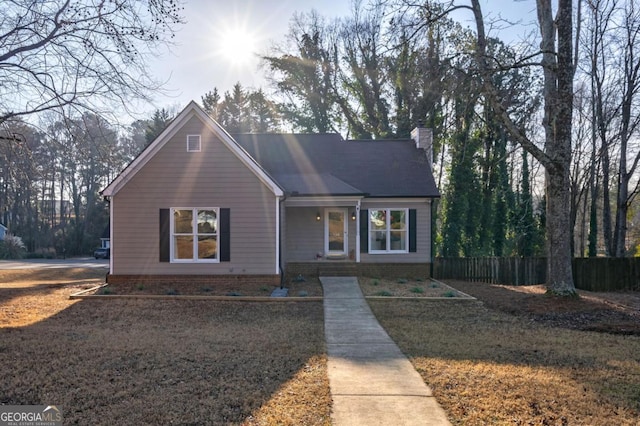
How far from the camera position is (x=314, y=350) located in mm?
6441

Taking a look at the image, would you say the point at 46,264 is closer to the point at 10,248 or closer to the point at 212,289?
the point at 10,248

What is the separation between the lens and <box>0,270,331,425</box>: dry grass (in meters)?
4.21

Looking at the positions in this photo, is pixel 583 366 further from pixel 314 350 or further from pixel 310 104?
pixel 310 104

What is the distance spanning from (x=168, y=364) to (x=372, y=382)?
8.66 feet

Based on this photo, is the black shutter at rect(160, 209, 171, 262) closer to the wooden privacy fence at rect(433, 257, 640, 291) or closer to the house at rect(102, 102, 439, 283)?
the house at rect(102, 102, 439, 283)

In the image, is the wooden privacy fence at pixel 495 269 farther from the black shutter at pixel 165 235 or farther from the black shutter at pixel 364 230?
the black shutter at pixel 165 235

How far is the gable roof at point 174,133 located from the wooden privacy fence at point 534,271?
27.5 feet

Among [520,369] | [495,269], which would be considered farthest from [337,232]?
[520,369]

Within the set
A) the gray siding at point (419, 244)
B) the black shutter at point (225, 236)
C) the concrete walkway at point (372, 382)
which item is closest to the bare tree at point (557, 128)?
the concrete walkway at point (372, 382)

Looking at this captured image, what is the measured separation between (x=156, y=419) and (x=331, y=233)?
13.0 meters

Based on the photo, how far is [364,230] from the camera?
1662 cm

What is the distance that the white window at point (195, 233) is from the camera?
13.2 m

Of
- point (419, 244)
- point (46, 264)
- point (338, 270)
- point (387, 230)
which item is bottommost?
point (46, 264)

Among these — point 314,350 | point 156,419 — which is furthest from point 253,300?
point 156,419
